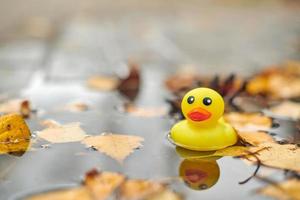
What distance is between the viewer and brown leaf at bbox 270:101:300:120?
1.74 metres

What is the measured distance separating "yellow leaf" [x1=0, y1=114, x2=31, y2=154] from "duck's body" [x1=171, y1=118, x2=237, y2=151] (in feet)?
1.46

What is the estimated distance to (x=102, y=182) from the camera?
3.71ft

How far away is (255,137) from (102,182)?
536mm

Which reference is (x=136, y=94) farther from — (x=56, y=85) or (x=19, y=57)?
(x=19, y=57)

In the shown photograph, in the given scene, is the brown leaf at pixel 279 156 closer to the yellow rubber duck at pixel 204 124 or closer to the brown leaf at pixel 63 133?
the yellow rubber duck at pixel 204 124

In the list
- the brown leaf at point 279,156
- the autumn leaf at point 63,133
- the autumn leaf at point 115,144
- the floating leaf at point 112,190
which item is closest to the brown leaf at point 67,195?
the floating leaf at point 112,190

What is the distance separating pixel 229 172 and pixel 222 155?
3.5 inches

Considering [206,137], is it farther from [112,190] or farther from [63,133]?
[63,133]

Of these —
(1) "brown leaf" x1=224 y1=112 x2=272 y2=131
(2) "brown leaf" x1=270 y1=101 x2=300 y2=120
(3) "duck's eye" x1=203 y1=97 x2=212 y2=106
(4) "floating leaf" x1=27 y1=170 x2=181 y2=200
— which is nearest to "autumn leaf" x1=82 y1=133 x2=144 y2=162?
(4) "floating leaf" x1=27 y1=170 x2=181 y2=200

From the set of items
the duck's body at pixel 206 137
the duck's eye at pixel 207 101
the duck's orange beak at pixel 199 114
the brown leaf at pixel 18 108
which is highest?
the duck's eye at pixel 207 101

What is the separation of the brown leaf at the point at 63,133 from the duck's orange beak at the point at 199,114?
356mm

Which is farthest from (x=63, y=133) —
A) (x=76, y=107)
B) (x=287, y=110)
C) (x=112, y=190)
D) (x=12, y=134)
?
(x=287, y=110)

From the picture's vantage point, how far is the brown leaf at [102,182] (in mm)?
1070

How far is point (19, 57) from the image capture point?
2.79m
